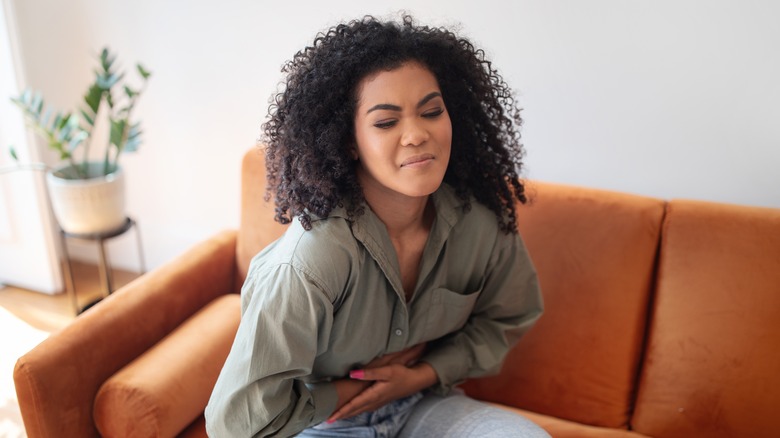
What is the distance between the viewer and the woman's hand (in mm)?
1261

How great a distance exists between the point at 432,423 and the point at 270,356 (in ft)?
1.33

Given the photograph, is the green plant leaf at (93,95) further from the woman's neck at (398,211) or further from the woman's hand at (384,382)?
the woman's hand at (384,382)

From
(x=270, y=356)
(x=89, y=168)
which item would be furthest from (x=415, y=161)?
(x=89, y=168)

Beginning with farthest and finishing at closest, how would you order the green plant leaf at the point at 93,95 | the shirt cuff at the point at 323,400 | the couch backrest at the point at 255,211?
the green plant leaf at the point at 93,95 < the couch backrest at the point at 255,211 < the shirt cuff at the point at 323,400

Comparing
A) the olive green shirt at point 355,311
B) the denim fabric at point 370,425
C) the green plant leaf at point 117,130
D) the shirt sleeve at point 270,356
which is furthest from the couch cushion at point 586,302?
the green plant leaf at point 117,130

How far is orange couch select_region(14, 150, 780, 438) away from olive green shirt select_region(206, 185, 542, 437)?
17cm

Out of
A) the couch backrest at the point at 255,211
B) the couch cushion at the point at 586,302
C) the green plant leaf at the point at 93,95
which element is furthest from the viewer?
the green plant leaf at the point at 93,95

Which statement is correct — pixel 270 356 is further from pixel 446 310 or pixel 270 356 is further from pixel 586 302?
pixel 586 302

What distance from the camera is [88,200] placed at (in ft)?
6.58

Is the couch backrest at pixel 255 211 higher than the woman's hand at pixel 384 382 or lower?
higher

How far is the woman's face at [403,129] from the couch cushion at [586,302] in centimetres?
49

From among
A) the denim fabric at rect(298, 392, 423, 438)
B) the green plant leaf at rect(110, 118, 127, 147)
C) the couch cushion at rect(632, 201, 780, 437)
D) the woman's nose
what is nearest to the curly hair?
the woman's nose

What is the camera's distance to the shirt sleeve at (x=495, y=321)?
1386 mm

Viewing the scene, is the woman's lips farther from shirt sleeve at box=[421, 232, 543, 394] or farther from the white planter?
the white planter
